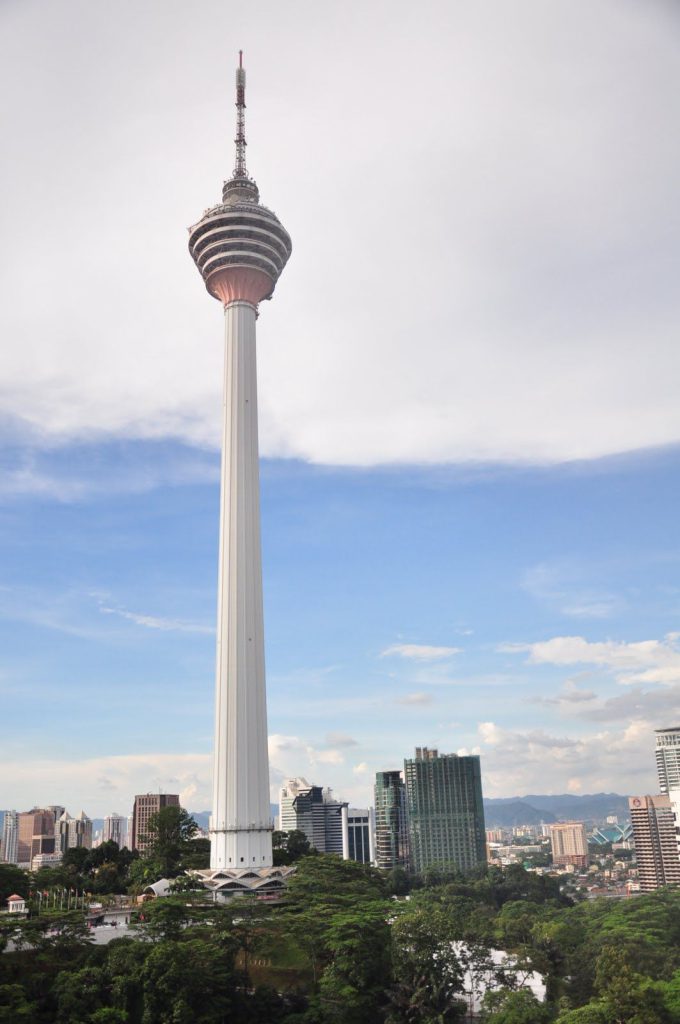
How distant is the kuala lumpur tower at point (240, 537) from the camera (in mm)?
56188

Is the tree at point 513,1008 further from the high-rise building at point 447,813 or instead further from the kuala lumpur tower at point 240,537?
the high-rise building at point 447,813

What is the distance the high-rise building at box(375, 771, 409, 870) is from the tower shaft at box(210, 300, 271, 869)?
91.0 metres

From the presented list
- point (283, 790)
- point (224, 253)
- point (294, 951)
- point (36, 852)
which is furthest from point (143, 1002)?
point (283, 790)

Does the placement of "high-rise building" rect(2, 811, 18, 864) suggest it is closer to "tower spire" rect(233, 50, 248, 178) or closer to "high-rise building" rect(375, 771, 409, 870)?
"high-rise building" rect(375, 771, 409, 870)

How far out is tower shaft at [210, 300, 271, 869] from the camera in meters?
56.2

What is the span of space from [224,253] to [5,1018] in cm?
5330

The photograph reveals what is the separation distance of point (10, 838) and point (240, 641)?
16003 cm

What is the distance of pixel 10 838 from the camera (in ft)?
626

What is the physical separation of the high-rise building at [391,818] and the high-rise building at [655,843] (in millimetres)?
41184

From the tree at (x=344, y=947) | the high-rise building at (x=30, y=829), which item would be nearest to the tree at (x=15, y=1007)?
the tree at (x=344, y=947)

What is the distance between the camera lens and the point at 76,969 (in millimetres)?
33125

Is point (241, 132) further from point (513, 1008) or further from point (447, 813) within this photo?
point (447, 813)

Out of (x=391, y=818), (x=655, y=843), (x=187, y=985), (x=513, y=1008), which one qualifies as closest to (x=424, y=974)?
(x=513, y=1008)

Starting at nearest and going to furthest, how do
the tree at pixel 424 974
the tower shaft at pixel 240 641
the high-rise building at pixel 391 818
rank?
the tree at pixel 424 974
the tower shaft at pixel 240 641
the high-rise building at pixel 391 818
